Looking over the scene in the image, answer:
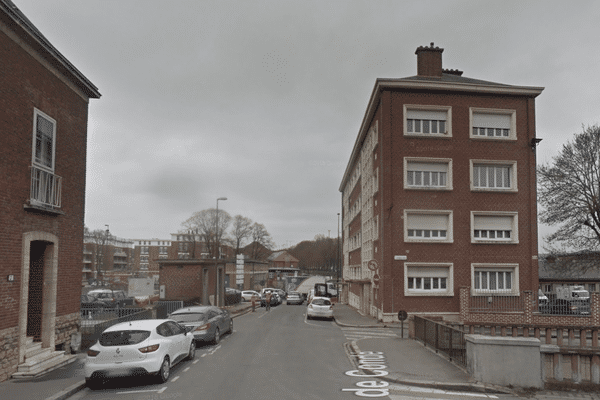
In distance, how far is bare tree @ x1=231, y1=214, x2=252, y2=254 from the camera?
3610 inches

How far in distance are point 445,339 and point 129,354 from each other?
805 centimetres

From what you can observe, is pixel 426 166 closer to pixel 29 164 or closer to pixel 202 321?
pixel 202 321

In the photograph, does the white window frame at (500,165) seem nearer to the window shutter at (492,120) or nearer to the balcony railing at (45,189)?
the window shutter at (492,120)

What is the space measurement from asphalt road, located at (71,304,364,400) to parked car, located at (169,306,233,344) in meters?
0.40

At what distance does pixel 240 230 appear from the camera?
9344 centimetres

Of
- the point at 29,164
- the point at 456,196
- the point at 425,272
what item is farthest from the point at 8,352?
the point at 456,196

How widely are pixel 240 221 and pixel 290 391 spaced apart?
8462cm

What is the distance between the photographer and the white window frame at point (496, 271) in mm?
26266

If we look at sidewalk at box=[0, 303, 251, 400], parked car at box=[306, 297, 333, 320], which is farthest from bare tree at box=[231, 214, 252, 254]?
sidewalk at box=[0, 303, 251, 400]

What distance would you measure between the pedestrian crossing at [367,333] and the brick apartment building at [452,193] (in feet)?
7.09

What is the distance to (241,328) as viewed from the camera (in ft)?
79.2

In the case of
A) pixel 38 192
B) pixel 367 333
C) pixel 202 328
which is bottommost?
pixel 367 333

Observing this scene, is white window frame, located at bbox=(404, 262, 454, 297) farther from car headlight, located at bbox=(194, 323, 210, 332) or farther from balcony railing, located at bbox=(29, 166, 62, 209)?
balcony railing, located at bbox=(29, 166, 62, 209)

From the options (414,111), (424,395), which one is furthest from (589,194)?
(424,395)
